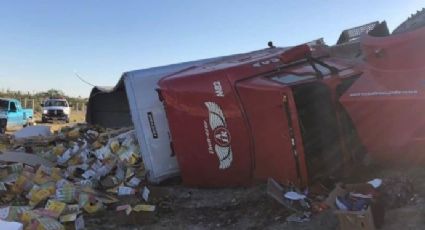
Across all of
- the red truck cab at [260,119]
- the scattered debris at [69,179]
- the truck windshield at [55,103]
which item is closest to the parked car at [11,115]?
the truck windshield at [55,103]

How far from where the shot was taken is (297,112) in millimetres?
6273

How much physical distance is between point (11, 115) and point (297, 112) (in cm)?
2359

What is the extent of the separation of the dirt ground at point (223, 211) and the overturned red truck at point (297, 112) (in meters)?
0.20

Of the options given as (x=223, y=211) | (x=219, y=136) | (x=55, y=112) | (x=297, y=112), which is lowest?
(x=223, y=211)

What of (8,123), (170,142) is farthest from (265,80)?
(8,123)

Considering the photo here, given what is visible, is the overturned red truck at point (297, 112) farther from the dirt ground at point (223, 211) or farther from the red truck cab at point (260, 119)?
the dirt ground at point (223, 211)

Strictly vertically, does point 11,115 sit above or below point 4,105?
below

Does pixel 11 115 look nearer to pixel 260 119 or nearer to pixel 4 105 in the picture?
pixel 4 105

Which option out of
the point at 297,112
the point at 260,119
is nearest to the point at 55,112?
the point at 260,119

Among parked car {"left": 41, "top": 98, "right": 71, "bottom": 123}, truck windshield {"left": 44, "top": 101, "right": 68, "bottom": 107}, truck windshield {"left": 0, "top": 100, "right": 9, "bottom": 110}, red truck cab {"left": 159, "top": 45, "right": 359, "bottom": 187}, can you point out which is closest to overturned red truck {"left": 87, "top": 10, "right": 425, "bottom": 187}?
red truck cab {"left": 159, "top": 45, "right": 359, "bottom": 187}

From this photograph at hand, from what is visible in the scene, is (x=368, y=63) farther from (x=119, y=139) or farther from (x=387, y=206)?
(x=119, y=139)

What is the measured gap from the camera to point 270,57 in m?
7.41

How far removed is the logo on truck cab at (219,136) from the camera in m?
6.85

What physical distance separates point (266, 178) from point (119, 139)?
385cm
